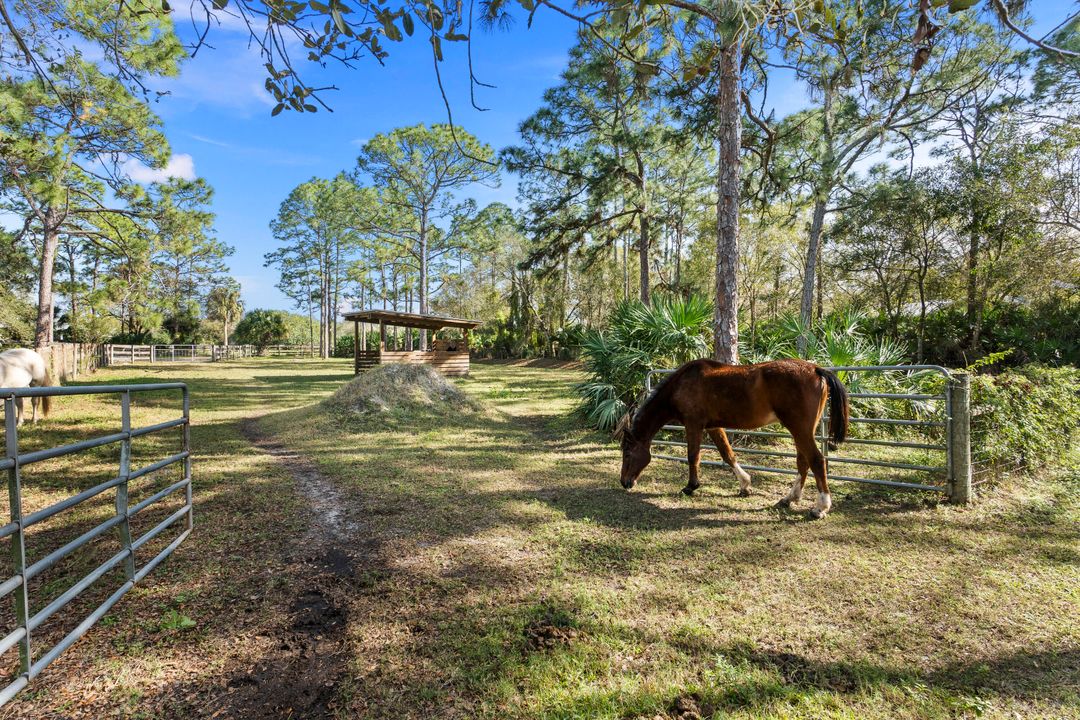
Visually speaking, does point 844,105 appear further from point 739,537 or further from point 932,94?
point 739,537

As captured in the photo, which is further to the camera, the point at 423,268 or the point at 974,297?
the point at 423,268

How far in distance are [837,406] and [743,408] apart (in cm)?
75

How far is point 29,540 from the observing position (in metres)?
3.60

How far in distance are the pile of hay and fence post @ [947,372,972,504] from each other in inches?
304

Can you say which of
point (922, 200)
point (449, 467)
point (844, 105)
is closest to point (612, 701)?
point (449, 467)

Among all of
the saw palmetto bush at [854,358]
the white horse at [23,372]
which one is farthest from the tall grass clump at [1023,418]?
the white horse at [23,372]

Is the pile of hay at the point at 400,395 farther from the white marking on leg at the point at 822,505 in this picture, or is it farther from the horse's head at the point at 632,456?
the white marking on leg at the point at 822,505

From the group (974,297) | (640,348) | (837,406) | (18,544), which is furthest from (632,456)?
(974,297)

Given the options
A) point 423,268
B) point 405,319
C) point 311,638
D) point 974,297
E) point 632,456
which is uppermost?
point 423,268

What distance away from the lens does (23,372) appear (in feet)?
25.7

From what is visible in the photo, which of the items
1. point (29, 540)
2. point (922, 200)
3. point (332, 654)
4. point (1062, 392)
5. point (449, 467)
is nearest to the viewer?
point (332, 654)

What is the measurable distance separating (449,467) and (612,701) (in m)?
4.33

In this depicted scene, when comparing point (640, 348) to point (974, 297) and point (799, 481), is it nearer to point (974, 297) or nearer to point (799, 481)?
point (799, 481)

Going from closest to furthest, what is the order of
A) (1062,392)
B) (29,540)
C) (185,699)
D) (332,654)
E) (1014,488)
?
(185,699)
(332,654)
(29,540)
(1014,488)
(1062,392)
